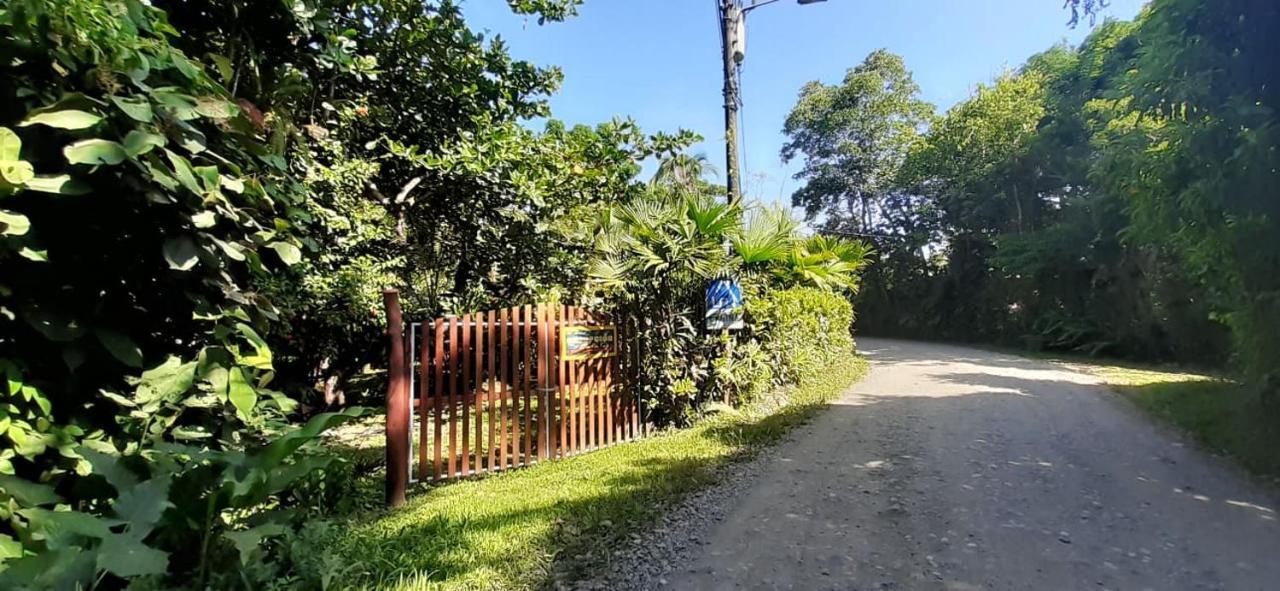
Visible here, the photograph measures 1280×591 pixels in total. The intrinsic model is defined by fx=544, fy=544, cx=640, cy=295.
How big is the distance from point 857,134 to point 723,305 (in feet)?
79.9

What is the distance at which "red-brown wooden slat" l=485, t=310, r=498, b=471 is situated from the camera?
4727 millimetres

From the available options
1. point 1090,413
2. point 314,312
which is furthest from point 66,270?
point 1090,413

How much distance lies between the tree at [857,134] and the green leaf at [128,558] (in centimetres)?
2791

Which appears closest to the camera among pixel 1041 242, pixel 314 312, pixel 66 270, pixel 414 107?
pixel 66 270

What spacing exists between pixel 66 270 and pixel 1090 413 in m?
9.26

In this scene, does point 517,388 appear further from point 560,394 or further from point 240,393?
point 240,393

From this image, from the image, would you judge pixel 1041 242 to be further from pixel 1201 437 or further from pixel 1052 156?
pixel 1201 437

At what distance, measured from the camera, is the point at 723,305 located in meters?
6.52

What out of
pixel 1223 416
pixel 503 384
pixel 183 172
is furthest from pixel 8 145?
pixel 1223 416

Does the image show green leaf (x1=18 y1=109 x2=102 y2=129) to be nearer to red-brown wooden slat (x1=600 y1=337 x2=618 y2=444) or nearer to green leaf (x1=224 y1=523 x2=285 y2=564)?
green leaf (x1=224 y1=523 x2=285 y2=564)

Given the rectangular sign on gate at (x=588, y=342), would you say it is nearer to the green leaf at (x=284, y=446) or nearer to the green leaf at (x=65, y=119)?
the green leaf at (x=284, y=446)

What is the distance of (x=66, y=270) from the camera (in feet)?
7.12

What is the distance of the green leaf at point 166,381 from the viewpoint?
92.8 inches

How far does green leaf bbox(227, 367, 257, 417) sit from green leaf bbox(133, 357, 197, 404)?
0.55ft
